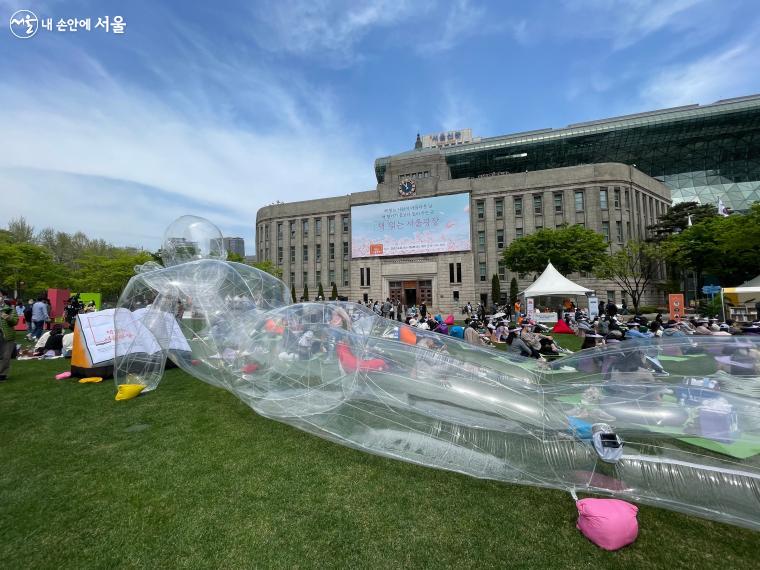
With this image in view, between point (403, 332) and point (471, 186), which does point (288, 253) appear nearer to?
point (471, 186)

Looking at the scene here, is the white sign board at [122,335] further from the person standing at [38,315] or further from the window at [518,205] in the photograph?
the window at [518,205]

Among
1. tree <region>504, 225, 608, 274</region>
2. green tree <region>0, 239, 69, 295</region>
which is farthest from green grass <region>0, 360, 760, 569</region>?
green tree <region>0, 239, 69, 295</region>

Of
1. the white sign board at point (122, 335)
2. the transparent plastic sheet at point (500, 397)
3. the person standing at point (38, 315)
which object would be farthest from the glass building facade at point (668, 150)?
the transparent plastic sheet at point (500, 397)

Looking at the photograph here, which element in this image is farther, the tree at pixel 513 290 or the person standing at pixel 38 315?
the tree at pixel 513 290

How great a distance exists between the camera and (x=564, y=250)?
32406mm

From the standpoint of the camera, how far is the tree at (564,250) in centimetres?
3198

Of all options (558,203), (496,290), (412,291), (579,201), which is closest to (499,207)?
(558,203)

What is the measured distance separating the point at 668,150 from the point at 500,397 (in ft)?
225

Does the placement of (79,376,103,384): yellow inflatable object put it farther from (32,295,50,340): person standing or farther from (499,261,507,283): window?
(499,261,507,283): window

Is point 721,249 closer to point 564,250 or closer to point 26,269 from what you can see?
point 564,250

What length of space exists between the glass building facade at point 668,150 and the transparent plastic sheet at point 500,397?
181 ft

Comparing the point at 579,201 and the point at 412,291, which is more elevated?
the point at 579,201

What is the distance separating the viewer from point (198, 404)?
665 cm

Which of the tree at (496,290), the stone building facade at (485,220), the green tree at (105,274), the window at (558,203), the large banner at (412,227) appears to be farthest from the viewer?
the large banner at (412,227)
